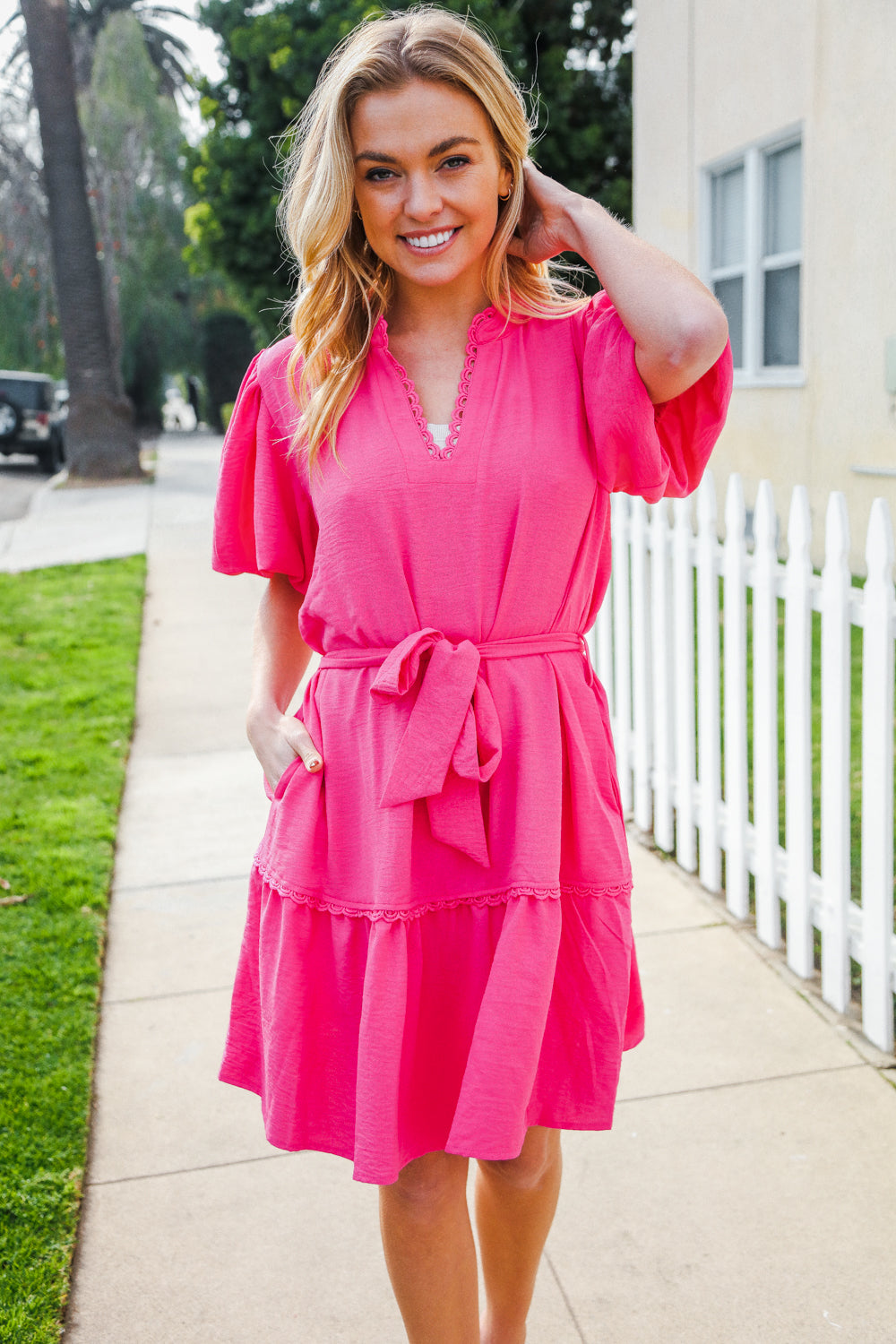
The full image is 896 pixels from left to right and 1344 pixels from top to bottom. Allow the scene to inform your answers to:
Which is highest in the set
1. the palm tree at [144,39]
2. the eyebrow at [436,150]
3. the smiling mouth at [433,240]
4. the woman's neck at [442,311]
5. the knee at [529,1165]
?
the palm tree at [144,39]

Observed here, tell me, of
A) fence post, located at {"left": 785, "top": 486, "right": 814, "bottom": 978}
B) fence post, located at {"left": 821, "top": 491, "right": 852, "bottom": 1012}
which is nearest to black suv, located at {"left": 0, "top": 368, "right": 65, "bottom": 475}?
fence post, located at {"left": 785, "top": 486, "right": 814, "bottom": 978}

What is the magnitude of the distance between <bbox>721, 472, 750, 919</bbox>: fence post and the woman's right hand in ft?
6.76

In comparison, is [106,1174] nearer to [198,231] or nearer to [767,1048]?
[767,1048]

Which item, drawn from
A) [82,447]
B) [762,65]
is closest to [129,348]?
[82,447]

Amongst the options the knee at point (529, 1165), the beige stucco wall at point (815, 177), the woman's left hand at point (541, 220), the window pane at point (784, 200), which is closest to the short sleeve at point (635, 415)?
the woman's left hand at point (541, 220)

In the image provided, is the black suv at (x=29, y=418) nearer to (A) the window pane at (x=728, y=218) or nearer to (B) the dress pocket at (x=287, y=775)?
(A) the window pane at (x=728, y=218)

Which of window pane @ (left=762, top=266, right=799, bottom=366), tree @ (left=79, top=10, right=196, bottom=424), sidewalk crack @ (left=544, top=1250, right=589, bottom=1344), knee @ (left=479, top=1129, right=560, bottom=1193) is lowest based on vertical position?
sidewalk crack @ (left=544, top=1250, right=589, bottom=1344)

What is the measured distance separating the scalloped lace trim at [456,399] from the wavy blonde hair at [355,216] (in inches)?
1.9

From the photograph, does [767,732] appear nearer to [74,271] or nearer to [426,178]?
[426,178]

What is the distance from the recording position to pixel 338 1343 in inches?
87.1

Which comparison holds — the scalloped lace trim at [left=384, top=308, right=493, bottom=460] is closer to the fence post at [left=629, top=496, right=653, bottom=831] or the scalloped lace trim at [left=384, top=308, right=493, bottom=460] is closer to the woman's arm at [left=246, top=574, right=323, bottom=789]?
the woman's arm at [left=246, top=574, right=323, bottom=789]

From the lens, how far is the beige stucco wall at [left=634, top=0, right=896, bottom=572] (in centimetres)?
707

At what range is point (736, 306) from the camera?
9461 mm

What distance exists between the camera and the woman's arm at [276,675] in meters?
1.91
